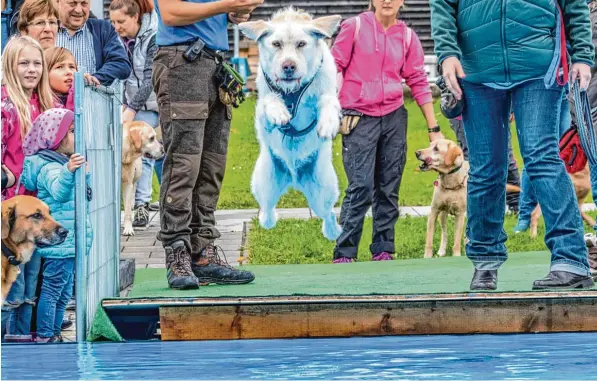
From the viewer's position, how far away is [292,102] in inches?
350

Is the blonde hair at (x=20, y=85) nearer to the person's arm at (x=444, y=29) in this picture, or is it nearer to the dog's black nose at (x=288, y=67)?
the dog's black nose at (x=288, y=67)

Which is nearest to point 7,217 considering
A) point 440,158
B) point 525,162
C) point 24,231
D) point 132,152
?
point 24,231

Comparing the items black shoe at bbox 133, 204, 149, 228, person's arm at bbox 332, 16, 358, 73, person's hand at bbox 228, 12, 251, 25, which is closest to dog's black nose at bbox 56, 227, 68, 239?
person's hand at bbox 228, 12, 251, 25

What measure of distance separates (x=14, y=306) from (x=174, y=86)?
1.50 metres

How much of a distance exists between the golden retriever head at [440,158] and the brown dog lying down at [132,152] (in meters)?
2.52

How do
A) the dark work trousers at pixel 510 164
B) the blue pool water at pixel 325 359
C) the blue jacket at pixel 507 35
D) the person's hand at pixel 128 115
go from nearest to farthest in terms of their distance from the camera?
the blue pool water at pixel 325 359, the blue jacket at pixel 507 35, the person's hand at pixel 128 115, the dark work trousers at pixel 510 164

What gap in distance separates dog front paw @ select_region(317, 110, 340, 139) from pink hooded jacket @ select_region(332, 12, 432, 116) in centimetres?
170

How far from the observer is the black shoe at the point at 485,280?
761 centimetres

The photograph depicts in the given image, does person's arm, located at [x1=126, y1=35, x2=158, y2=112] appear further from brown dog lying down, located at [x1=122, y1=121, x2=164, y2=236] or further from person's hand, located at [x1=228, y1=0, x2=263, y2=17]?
person's hand, located at [x1=228, y1=0, x2=263, y2=17]

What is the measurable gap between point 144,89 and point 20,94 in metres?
5.02

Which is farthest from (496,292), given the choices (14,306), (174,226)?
(14,306)

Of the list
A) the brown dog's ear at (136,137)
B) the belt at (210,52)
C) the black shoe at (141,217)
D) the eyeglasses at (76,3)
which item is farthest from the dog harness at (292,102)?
the black shoe at (141,217)

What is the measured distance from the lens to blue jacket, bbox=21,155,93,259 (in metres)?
7.18

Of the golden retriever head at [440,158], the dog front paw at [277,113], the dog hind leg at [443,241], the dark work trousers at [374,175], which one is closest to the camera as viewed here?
the dog front paw at [277,113]
